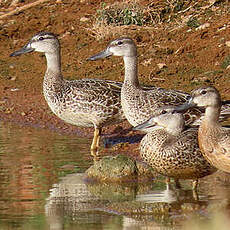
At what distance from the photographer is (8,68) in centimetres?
1783

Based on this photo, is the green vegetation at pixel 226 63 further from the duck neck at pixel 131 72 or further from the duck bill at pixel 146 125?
the duck bill at pixel 146 125

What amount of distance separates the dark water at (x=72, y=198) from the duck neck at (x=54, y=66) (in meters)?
1.43

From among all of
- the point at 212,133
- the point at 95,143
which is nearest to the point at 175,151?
the point at 212,133

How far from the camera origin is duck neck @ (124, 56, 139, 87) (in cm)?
1166

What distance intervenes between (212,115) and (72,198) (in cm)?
176

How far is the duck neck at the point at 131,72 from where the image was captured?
11.7 metres

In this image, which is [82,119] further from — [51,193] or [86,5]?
[86,5]

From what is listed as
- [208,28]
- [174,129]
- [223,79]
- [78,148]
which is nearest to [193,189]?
[174,129]

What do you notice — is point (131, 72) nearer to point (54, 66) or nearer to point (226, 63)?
point (54, 66)

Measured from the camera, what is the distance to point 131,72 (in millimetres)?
11828

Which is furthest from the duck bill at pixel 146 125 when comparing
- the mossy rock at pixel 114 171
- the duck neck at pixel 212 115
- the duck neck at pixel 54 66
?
the duck neck at pixel 54 66

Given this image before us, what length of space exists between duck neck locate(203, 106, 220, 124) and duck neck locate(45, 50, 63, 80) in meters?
4.12

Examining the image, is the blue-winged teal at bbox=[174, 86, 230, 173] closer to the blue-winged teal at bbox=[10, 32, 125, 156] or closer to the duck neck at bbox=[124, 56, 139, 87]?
the duck neck at bbox=[124, 56, 139, 87]

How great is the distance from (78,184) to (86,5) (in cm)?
1181
